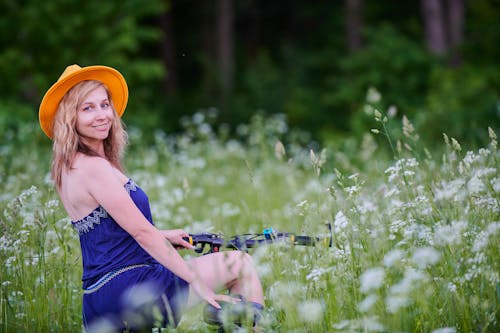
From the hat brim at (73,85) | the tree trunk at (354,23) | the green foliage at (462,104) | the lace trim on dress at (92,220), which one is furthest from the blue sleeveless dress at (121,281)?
the tree trunk at (354,23)

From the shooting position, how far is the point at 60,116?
3369 millimetres

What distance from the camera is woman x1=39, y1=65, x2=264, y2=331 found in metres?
3.02

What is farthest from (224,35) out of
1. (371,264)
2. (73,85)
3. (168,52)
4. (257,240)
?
(371,264)

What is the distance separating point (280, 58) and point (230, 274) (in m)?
23.0

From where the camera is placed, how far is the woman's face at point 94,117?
338 centimetres

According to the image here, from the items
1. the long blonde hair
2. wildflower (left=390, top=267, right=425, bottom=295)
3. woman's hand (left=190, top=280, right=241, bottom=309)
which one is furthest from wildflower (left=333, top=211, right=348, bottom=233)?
the long blonde hair

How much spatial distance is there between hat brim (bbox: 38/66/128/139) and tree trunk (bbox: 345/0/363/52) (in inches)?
627

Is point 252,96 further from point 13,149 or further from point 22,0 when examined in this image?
point 13,149

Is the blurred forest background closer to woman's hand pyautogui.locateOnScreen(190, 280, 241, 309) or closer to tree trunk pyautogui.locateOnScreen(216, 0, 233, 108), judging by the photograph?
tree trunk pyautogui.locateOnScreen(216, 0, 233, 108)

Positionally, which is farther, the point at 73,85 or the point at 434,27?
the point at 434,27

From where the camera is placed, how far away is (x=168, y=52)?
23.2 metres

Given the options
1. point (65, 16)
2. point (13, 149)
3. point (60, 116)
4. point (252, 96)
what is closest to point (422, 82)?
point (252, 96)

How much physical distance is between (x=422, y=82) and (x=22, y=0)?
9358 millimetres

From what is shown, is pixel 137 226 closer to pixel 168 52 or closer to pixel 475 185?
pixel 475 185
